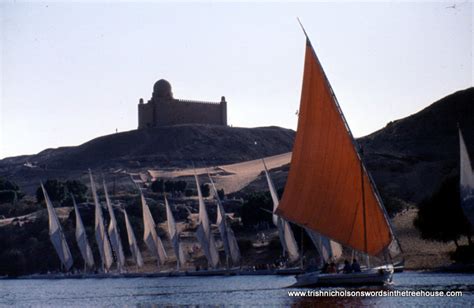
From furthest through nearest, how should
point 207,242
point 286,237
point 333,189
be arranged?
1. point 207,242
2. point 286,237
3. point 333,189

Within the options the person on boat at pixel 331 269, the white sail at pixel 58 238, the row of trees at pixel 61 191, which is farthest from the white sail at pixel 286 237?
the row of trees at pixel 61 191

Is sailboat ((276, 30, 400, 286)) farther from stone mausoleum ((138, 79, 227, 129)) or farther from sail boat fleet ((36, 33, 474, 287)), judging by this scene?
stone mausoleum ((138, 79, 227, 129))

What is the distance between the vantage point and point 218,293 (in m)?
47.5

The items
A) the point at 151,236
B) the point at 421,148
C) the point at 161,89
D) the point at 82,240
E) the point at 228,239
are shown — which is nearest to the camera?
the point at 228,239

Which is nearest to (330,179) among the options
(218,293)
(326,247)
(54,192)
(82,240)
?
(326,247)

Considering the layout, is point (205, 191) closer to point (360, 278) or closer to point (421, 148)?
point (421, 148)

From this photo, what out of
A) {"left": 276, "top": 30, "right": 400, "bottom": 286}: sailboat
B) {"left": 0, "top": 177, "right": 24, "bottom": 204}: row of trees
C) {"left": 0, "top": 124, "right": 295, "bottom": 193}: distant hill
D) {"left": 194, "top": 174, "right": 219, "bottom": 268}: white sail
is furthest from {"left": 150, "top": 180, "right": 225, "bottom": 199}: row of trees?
{"left": 276, "top": 30, "right": 400, "bottom": 286}: sailboat

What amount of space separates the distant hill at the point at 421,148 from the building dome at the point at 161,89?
43947 mm

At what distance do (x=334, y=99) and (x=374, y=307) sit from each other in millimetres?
8987

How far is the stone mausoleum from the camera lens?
170000mm

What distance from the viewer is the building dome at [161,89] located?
169 metres

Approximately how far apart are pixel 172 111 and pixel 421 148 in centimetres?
6546

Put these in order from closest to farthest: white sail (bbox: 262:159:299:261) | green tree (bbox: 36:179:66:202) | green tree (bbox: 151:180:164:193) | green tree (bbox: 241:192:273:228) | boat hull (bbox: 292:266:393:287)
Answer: boat hull (bbox: 292:266:393:287), white sail (bbox: 262:159:299:261), green tree (bbox: 241:192:273:228), green tree (bbox: 36:179:66:202), green tree (bbox: 151:180:164:193)

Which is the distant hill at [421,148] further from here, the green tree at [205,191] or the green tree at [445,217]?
the green tree at [445,217]
